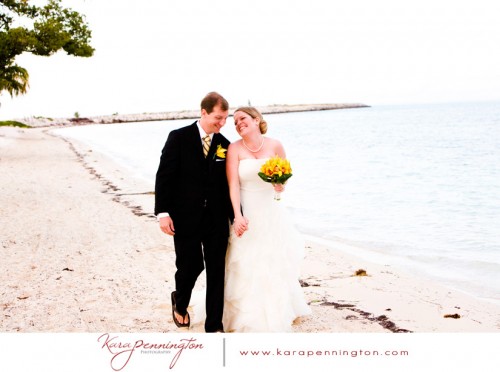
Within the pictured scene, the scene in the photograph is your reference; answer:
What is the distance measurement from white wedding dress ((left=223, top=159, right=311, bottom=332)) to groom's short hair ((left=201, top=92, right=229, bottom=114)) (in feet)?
2.00

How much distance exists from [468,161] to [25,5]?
1919cm

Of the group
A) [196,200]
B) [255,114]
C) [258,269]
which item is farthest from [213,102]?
[258,269]

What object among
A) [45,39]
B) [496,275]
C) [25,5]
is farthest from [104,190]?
[25,5]

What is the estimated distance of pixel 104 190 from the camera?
1307 centimetres

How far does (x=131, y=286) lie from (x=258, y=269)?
187cm

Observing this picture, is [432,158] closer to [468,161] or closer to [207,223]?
[468,161]

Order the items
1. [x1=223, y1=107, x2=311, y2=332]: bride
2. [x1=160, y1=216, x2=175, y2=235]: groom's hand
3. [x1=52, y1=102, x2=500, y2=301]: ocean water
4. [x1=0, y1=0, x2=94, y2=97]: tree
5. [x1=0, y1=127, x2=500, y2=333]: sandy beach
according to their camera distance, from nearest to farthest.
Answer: [x1=160, y1=216, x2=175, y2=235]: groom's hand, [x1=223, y1=107, x2=311, y2=332]: bride, [x1=0, y1=127, x2=500, y2=333]: sandy beach, [x1=52, y1=102, x2=500, y2=301]: ocean water, [x1=0, y1=0, x2=94, y2=97]: tree

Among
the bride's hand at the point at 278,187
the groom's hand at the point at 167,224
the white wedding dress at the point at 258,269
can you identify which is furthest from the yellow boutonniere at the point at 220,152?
the groom's hand at the point at 167,224

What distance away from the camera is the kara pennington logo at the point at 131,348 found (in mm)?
3874

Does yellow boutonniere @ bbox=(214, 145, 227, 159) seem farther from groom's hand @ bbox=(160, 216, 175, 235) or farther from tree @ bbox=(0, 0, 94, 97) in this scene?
tree @ bbox=(0, 0, 94, 97)

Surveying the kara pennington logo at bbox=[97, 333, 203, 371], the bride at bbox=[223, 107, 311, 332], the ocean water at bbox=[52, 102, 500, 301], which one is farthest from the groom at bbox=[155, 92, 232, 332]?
the ocean water at bbox=[52, 102, 500, 301]

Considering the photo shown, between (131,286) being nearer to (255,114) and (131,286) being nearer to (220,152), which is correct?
(220,152)

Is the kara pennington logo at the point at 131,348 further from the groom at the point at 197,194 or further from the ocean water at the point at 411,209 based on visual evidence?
the ocean water at the point at 411,209

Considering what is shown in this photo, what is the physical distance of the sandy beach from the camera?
4.64 metres
